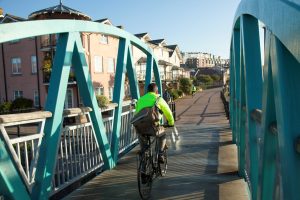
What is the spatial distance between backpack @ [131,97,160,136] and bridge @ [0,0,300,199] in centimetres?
81

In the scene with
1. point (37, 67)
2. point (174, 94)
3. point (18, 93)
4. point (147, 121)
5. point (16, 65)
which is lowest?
point (174, 94)

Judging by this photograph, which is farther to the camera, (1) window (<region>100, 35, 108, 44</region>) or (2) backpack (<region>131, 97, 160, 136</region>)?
(1) window (<region>100, 35, 108, 44</region>)

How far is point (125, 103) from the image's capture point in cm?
796

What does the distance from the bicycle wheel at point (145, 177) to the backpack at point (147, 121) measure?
386 mm

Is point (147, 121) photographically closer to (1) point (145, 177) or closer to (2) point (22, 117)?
(1) point (145, 177)

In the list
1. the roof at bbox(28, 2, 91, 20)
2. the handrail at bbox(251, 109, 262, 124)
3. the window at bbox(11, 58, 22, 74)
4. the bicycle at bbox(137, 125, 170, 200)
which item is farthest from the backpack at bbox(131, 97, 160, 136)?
the window at bbox(11, 58, 22, 74)

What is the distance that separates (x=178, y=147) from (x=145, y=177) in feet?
11.9

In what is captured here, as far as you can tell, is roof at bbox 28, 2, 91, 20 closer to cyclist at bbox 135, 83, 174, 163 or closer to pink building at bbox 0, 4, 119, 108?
pink building at bbox 0, 4, 119, 108

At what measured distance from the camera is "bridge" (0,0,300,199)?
1.69 metres

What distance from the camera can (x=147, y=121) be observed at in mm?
5105

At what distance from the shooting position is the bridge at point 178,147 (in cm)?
169

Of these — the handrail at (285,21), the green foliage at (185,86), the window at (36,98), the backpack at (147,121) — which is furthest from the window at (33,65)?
the handrail at (285,21)

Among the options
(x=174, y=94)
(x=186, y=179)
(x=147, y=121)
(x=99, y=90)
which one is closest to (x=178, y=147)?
(x=186, y=179)

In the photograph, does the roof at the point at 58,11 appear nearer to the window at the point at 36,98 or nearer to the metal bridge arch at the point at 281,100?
the window at the point at 36,98
